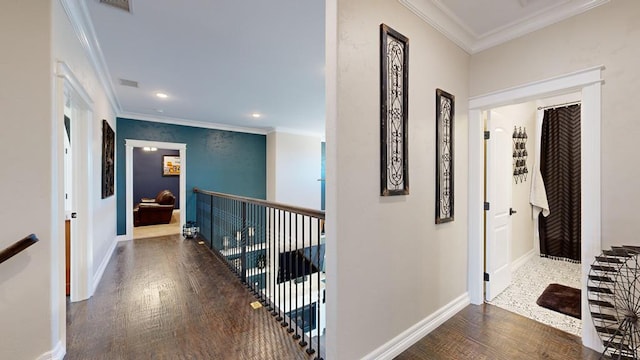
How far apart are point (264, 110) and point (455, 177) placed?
3746mm

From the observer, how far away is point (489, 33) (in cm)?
242

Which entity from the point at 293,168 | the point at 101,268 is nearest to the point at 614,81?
the point at 101,268

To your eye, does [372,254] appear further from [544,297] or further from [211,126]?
[211,126]

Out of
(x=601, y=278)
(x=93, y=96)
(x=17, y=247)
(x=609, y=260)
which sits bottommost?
(x=601, y=278)

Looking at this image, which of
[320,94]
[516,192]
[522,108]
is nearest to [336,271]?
[320,94]

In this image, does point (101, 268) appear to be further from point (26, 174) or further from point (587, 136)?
point (587, 136)

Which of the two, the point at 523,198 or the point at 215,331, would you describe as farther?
the point at 523,198

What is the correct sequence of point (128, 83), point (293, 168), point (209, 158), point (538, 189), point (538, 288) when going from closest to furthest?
point (538, 288)
point (128, 83)
point (538, 189)
point (209, 158)
point (293, 168)

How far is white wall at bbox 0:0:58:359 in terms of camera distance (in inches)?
59.1

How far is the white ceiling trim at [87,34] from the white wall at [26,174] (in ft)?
1.48

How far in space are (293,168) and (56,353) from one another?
5.58m

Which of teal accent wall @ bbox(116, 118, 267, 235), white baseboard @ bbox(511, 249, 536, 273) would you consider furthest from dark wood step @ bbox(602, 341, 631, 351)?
teal accent wall @ bbox(116, 118, 267, 235)

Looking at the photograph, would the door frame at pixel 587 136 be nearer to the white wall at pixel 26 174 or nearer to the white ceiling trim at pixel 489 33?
the white ceiling trim at pixel 489 33

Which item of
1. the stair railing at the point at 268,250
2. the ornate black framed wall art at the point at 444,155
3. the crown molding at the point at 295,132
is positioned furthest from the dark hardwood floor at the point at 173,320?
the crown molding at the point at 295,132
